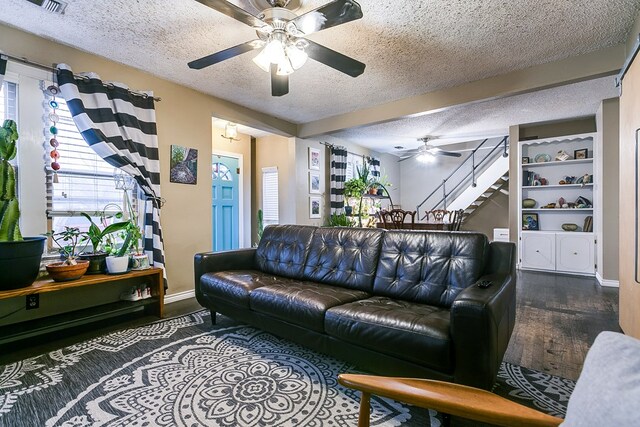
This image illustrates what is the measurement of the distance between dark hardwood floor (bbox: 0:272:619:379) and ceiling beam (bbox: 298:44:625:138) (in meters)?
2.35

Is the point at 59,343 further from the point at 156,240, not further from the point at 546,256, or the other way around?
the point at 546,256

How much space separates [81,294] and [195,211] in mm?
1420

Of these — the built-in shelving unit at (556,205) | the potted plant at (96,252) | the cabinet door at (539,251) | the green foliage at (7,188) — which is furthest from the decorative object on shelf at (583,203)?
the green foliage at (7,188)

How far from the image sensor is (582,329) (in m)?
2.65

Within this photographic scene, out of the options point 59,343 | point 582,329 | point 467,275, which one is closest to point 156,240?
point 59,343

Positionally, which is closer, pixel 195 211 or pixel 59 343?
pixel 59 343

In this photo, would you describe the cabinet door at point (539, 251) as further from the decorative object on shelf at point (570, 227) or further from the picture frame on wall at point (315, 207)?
the picture frame on wall at point (315, 207)

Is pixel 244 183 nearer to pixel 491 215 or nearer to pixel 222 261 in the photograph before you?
pixel 222 261

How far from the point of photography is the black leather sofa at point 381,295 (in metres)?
1.45

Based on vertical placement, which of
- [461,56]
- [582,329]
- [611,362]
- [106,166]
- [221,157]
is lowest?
[582,329]

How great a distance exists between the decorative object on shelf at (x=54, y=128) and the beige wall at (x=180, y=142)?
0.35 m

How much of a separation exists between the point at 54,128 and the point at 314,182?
12.5 feet

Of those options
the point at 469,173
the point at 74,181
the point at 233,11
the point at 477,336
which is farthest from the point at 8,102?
the point at 469,173

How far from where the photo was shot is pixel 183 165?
368 cm
